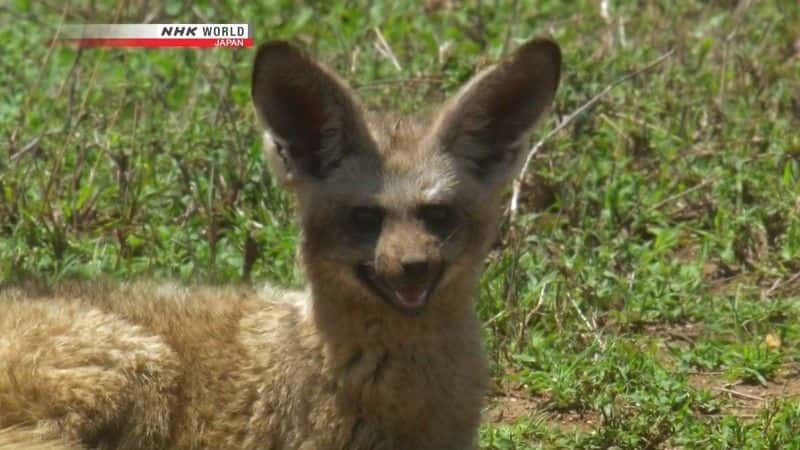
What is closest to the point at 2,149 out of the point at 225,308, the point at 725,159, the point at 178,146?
the point at 178,146

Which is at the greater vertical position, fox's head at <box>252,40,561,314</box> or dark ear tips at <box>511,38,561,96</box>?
dark ear tips at <box>511,38,561,96</box>

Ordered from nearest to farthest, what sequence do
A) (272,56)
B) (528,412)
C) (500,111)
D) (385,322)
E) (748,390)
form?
1. (272,56)
2. (385,322)
3. (500,111)
4. (528,412)
5. (748,390)

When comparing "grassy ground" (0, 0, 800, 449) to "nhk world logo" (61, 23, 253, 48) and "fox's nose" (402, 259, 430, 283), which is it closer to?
"nhk world logo" (61, 23, 253, 48)

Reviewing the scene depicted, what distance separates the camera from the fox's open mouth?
5.75 m

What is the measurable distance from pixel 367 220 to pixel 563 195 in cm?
280

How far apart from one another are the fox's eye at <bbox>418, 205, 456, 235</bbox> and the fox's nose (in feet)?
0.75

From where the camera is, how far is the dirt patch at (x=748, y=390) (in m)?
6.94

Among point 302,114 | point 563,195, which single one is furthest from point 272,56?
point 563,195

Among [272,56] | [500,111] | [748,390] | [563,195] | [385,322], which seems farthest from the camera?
[563,195]

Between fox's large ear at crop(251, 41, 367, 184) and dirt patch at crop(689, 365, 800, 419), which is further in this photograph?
dirt patch at crop(689, 365, 800, 419)

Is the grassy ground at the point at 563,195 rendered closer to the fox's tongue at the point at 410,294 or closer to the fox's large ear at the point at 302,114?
the fox's tongue at the point at 410,294

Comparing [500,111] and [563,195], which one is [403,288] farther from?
[563,195]

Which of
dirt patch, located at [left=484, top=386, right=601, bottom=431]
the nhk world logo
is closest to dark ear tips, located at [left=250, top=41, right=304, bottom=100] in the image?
dirt patch, located at [left=484, top=386, right=601, bottom=431]

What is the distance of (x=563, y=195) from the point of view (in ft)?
28.0
